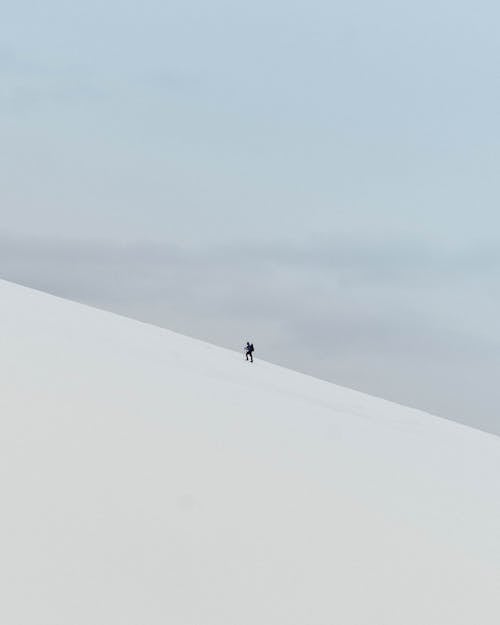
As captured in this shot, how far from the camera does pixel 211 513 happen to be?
13.4 ft

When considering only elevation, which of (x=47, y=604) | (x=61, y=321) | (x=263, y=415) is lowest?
(x=47, y=604)

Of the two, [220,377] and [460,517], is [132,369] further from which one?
[460,517]

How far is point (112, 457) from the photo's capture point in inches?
178

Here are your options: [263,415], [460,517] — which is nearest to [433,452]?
[263,415]

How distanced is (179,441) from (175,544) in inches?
65.8

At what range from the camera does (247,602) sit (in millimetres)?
3256

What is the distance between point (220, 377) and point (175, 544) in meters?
6.28

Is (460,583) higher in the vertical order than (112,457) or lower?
lower

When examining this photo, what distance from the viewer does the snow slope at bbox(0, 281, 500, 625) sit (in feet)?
10.4

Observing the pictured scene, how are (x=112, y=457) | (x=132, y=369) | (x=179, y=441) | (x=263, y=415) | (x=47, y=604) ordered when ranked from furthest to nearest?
1. (x=132, y=369)
2. (x=263, y=415)
3. (x=179, y=441)
4. (x=112, y=457)
5. (x=47, y=604)

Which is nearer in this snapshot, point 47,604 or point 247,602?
point 47,604

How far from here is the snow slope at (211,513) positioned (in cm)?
318

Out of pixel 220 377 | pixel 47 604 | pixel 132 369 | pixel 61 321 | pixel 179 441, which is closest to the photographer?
pixel 47 604

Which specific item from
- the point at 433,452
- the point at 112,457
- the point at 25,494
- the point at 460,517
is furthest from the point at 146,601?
the point at 433,452
